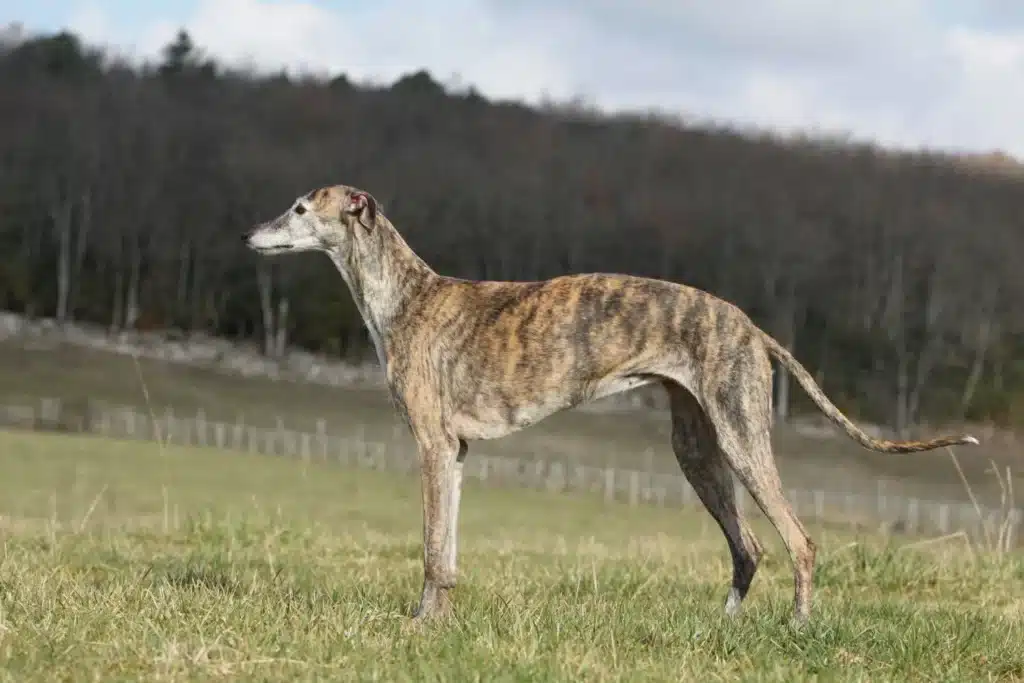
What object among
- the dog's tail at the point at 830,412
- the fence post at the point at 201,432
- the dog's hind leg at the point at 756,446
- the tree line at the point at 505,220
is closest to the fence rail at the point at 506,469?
the fence post at the point at 201,432

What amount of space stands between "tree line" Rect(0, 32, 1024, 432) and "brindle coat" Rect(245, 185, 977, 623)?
56.9 metres

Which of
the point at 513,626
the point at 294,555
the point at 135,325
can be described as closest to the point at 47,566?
Answer: the point at 294,555

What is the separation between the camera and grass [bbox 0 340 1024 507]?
5790cm

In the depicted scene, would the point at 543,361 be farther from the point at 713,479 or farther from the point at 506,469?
the point at 506,469

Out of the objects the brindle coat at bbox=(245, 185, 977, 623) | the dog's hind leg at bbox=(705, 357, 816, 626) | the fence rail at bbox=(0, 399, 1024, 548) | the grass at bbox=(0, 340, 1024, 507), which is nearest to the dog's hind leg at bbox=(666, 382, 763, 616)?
the brindle coat at bbox=(245, 185, 977, 623)

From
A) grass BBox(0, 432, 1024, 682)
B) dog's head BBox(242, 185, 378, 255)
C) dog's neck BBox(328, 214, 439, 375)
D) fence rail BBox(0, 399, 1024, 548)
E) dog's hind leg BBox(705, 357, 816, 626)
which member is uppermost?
dog's head BBox(242, 185, 378, 255)

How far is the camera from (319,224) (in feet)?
26.2

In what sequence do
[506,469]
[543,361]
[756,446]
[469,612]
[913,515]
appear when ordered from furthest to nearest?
[506,469] < [913,515] < [543,361] < [756,446] < [469,612]

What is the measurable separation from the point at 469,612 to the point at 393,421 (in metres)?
64.8

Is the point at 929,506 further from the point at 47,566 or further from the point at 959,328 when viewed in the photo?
the point at 47,566

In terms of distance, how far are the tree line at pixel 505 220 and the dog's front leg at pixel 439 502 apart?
5748 centimetres

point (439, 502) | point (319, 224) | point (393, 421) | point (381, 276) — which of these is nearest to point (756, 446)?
point (439, 502)

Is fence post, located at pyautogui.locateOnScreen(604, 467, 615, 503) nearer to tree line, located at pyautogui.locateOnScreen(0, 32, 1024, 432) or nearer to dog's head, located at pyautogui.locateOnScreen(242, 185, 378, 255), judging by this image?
tree line, located at pyautogui.locateOnScreen(0, 32, 1024, 432)

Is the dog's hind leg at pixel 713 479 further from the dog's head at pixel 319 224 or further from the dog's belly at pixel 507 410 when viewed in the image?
the dog's head at pixel 319 224
